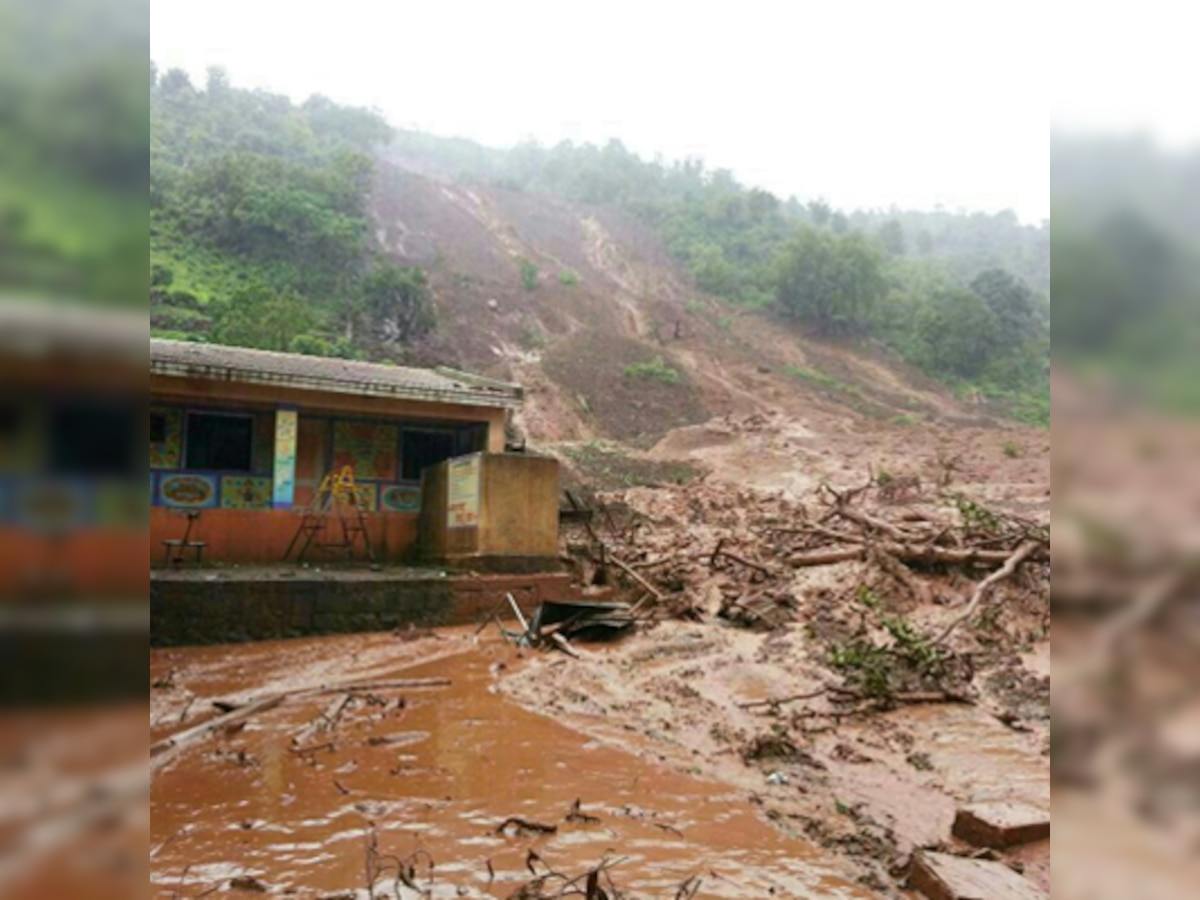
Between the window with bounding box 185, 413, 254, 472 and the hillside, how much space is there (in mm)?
14320

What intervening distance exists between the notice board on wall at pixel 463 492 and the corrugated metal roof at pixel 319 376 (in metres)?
1.32

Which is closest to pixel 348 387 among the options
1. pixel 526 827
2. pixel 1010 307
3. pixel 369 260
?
pixel 526 827

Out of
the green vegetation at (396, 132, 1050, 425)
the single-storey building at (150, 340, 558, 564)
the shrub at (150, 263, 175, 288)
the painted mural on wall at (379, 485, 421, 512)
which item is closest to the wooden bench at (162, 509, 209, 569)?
the single-storey building at (150, 340, 558, 564)

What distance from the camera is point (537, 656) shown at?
32.3 ft

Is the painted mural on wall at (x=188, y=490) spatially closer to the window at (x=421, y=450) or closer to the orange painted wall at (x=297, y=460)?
the orange painted wall at (x=297, y=460)

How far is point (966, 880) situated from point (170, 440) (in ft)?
41.5

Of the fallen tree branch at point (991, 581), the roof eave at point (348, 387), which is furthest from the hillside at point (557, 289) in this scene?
the fallen tree branch at point (991, 581)

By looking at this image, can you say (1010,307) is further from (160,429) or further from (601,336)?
(160,429)

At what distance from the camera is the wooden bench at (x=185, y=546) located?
486 inches

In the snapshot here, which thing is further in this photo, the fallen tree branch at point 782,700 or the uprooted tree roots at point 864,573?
the uprooted tree roots at point 864,573

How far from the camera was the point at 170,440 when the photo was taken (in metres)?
12.9

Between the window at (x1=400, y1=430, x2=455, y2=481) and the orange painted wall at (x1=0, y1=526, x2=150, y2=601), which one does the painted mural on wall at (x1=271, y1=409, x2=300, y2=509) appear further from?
the orange painted wall at (x1=0, y1=526, x2=150, y2=601)

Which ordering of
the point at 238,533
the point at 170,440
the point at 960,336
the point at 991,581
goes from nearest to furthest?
the point at 991,581
the point at 170,440
the point at 238,533
the point at 960,336

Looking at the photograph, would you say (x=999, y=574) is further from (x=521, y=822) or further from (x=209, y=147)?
(x=209, y=147)
